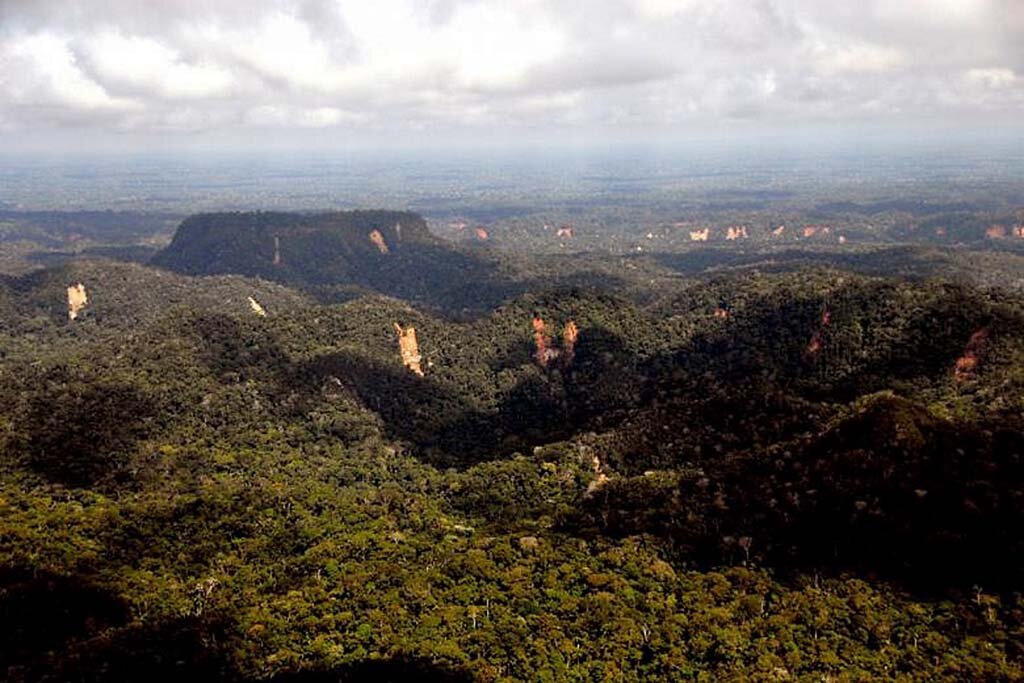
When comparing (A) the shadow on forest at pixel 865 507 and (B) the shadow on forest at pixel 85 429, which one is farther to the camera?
(B) the shadow on forest at pixel 85 429

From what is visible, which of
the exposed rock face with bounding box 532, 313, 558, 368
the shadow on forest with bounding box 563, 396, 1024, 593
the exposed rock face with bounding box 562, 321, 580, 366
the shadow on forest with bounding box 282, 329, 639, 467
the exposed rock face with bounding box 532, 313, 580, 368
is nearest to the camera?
the shadow on forest with bounding box 563, 396, 1024, 593

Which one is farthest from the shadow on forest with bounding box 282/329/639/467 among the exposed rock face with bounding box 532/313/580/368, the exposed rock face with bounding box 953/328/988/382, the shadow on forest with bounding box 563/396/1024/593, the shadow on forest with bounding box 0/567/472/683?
the shadow on forest with bounding box 0/567/472/683

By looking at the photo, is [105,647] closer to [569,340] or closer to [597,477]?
[597,477]

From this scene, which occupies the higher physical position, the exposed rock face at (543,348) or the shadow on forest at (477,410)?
the exposed rock face at (543,348)

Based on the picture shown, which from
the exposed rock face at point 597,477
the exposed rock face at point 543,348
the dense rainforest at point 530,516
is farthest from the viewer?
the exposed rock face at point 543,348

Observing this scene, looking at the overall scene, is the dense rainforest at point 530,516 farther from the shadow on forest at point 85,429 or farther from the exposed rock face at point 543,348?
the exposed rock face at point 543,348

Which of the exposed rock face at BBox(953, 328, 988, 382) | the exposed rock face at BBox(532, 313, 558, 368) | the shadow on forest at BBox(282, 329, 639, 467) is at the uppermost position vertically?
the exposed rock face at BBox(953, 328, 988, 382)

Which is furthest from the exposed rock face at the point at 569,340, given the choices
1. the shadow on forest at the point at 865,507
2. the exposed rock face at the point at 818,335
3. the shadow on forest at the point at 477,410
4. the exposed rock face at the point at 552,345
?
the shadow on forest at the point at 865,507

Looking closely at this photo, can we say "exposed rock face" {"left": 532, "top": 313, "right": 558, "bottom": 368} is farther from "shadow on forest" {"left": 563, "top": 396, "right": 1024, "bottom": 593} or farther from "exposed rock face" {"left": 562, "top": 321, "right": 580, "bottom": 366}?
"shadow on forest" {"left": 563, "top": 396, "right": 1024, "bottom": 593}

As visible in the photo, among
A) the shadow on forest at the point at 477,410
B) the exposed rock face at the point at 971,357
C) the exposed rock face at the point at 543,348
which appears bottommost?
the shadow on forest at the point at 477,410
